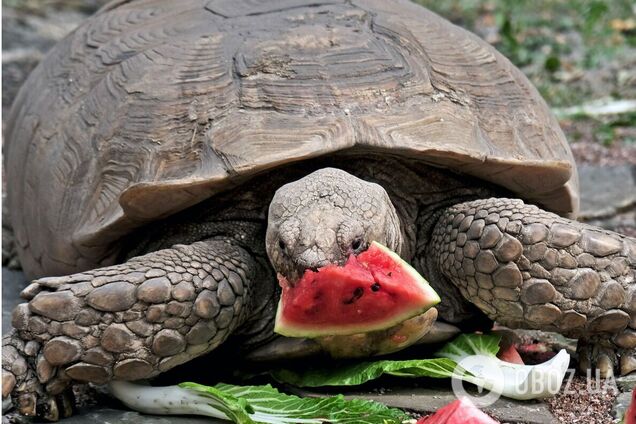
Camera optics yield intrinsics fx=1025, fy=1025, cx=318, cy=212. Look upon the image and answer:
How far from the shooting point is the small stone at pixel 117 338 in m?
2.73

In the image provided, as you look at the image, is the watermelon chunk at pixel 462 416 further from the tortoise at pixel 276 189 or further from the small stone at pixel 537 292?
the small stone at pixel 537 292

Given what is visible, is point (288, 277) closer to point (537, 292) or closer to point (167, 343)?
point (167, 343)

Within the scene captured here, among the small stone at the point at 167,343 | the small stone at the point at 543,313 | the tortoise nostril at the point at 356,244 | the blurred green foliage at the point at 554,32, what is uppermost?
the tortoise nostril at the point at 356,244

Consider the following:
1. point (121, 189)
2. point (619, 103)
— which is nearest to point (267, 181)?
point (121, 189)

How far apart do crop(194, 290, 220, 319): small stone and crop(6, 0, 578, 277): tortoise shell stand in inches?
13.6

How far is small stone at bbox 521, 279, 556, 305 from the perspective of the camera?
113 inches

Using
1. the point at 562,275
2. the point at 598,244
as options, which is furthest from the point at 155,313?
the point at 598,244

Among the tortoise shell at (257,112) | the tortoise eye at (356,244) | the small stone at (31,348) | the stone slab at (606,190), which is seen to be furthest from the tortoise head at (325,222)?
the stone slab at (606,190)

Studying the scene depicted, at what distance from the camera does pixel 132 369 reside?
278cm

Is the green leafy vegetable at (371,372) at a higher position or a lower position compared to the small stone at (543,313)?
lower

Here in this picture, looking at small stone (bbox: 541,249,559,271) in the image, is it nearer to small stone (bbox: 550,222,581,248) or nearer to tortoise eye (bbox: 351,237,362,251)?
small stone (bbox: 550,222,581,248)

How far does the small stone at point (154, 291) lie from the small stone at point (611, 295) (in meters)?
1.21

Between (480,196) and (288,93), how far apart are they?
2.38 feet

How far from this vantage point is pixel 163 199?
3.08 m
